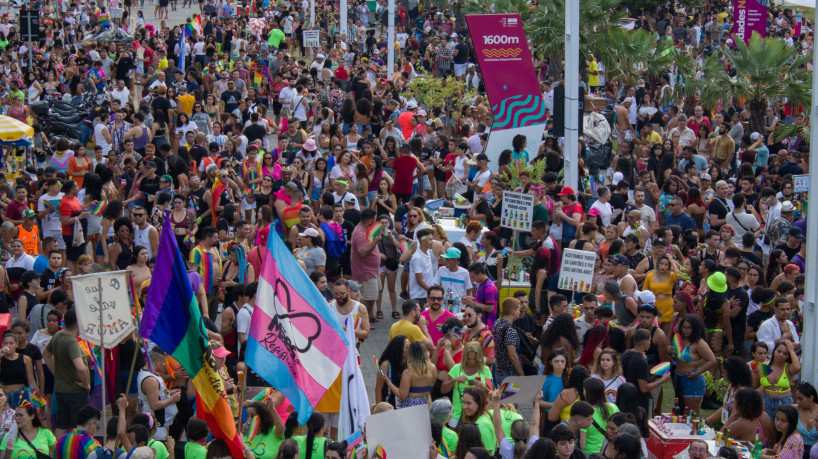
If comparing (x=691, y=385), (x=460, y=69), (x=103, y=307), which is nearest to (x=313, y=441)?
(x=103, y=307)

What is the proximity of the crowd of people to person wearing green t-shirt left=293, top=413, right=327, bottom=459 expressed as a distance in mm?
26

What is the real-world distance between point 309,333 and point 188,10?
35.7m

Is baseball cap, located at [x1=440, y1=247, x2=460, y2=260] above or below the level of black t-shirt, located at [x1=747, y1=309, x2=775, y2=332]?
above

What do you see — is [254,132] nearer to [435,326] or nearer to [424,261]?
[424,261]

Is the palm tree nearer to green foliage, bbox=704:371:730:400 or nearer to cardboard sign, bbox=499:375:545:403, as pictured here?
green foliage, bbox=704:371:730:400

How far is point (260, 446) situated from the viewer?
28.6 ft

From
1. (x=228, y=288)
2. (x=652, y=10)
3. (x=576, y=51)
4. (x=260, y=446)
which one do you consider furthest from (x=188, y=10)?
(x=260, y=446)

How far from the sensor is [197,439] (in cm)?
859

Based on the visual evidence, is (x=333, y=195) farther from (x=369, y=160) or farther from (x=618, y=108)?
(x=618, y=108)

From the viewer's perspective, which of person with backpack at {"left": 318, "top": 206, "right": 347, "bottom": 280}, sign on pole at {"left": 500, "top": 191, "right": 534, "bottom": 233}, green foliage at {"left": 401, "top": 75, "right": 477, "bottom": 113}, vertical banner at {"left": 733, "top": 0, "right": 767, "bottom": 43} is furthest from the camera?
vertical banner at {"left": 733, "top": 0, "right": 767, "bottom": 43}

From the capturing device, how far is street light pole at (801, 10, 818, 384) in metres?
10.3

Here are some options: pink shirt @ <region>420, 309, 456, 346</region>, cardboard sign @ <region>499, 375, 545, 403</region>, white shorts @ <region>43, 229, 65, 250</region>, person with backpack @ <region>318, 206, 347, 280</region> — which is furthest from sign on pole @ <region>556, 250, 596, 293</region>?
white shorts @ <region>43, 229, 65, 250</region>

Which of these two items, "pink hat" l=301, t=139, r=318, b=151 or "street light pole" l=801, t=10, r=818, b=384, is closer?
"street light pole" l=801, t=10, r=818, b=384

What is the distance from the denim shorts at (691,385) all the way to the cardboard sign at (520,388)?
1.90 m
